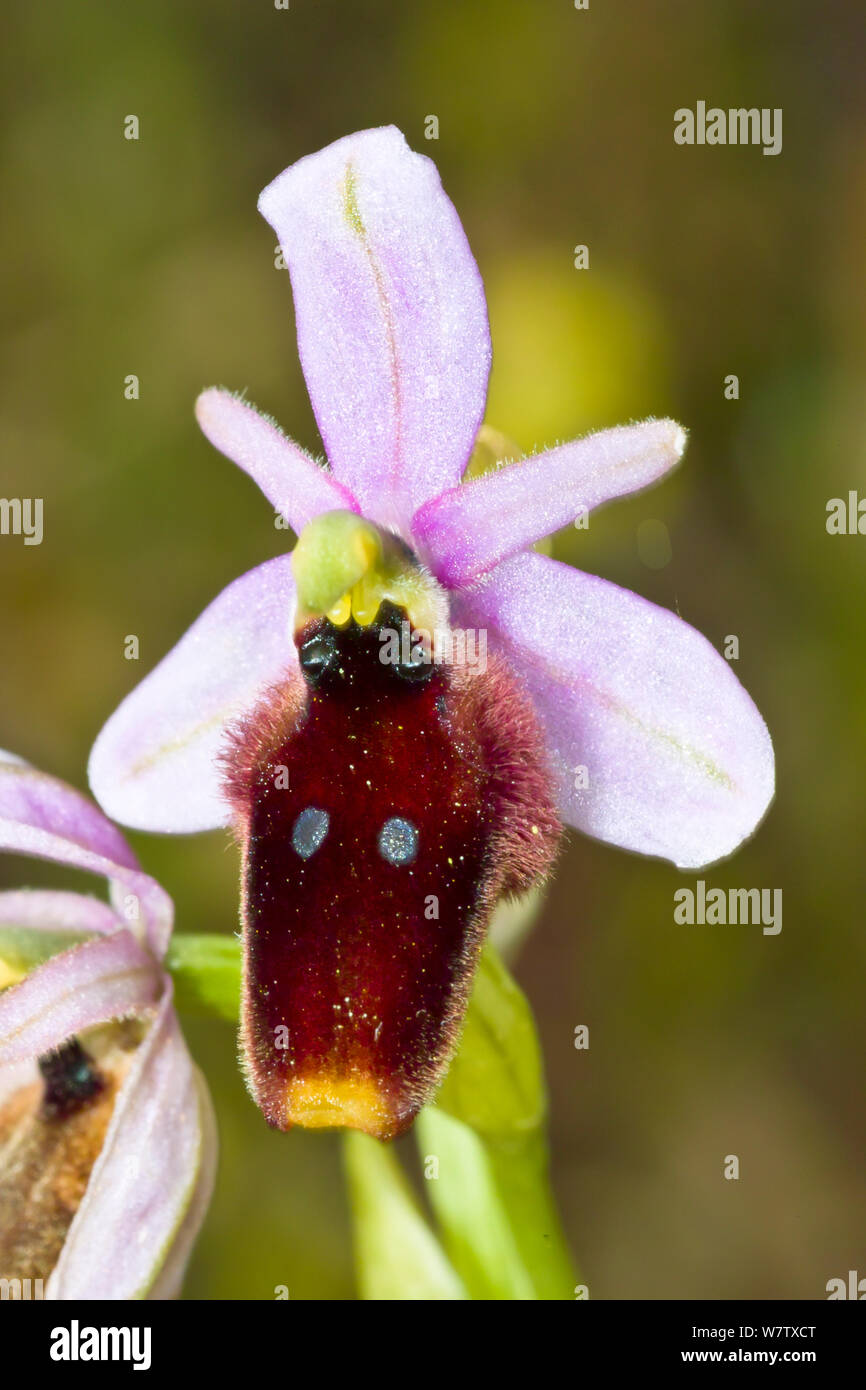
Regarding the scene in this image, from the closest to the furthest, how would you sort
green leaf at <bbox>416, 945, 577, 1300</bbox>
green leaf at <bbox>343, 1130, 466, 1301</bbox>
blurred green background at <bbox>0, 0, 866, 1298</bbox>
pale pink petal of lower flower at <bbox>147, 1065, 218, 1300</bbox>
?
pale pink petal of lower flower at <bbox>147, 1065, 218, 1300</bbox>, green leaf at <bbox>416, 945, 577, 1300</bbox>, green leaf at <bbox>343, 1130, 466, 1301</bbox>, blurred green background at <bbox>0, 0, 866, 1298</bbox>

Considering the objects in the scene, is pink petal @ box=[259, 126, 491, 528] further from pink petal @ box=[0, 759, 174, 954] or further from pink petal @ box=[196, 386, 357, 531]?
pink petal @ box=[0, 759, 174, 954]

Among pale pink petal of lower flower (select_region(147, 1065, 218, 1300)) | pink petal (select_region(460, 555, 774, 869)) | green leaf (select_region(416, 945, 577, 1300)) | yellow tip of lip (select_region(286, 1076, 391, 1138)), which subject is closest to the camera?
yellow tip of lip (select_region(286, 1076, 391, 1138))

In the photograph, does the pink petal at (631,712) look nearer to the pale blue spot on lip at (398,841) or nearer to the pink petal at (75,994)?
the pale blue spot on lip at (398,841)

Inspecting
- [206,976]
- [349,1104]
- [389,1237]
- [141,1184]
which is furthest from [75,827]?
[389,1237]

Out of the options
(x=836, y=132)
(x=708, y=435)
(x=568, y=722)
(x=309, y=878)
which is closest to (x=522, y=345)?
(x=708, y=435)

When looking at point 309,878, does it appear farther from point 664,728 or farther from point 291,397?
point 291,397

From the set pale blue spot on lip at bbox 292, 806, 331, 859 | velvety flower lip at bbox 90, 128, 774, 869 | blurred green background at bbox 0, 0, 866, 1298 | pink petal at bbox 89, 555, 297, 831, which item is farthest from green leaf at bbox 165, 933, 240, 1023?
blurred green background at bbox 0, 0, 866, 1298

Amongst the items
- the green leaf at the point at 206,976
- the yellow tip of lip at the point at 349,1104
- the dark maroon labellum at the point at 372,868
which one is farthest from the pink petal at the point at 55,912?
the yellow tip of lip at the point at 349,1104

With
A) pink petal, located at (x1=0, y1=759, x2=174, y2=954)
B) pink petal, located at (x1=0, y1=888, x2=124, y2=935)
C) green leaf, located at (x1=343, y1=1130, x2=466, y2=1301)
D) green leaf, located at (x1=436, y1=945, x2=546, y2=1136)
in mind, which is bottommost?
green leaf, located at (x1=343, y1=1130, x2=466, y2=1301)
